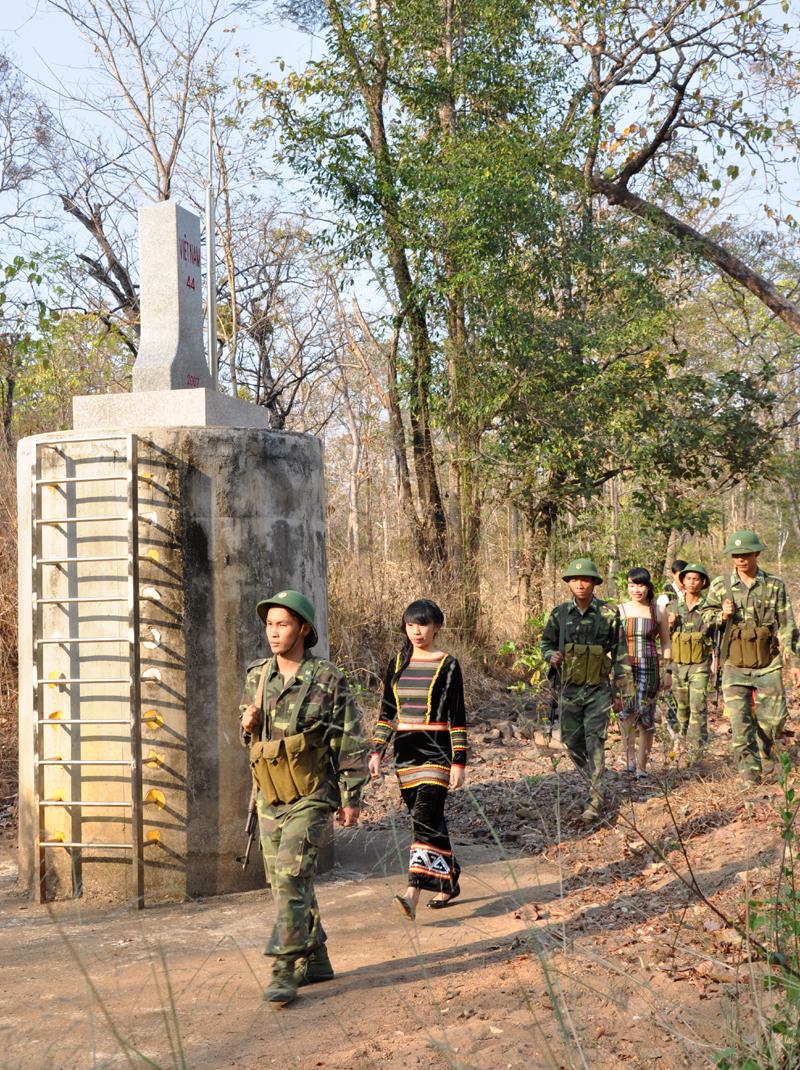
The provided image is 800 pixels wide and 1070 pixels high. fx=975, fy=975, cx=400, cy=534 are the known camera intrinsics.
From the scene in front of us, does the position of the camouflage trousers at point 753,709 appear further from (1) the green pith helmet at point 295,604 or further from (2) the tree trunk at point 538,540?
(2) the tree trunk at point 538,540

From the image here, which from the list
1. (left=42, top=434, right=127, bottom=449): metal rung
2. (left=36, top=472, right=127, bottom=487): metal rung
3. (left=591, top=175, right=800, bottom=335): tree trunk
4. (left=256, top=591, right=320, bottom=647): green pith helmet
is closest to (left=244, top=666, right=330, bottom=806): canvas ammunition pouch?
(left=256, top=591, right=320, bottom=647): green pith helmet

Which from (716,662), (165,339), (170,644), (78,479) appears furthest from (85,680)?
(716,662)

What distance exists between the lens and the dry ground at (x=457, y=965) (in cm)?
351

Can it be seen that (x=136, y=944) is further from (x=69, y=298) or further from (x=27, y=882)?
(x=69, y=298)

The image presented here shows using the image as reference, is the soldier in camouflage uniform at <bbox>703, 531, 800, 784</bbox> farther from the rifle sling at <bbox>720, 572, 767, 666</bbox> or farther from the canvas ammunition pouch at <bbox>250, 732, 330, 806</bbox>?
the canvas ammunition pouch at <bbox>250, 732, 330, 806</bbox>

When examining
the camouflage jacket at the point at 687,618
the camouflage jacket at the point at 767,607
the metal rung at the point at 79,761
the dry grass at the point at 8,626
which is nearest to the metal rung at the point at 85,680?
the metal rung at the point at 79,761

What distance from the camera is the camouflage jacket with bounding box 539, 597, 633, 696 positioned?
274 inches

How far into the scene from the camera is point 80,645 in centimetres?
595

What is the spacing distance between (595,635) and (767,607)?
134 cm

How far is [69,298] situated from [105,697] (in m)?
15.3

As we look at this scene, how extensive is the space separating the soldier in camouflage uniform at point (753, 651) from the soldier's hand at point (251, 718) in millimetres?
4086

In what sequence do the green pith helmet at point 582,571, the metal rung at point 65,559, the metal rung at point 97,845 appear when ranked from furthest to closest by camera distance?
the green pith helmet at point 582,571 → the metal rung at point 65,559 → the metal rung at point 97,845

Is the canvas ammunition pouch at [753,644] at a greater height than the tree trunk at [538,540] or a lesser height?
lesser

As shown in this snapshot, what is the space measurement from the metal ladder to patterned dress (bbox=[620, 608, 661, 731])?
4.34 meters
